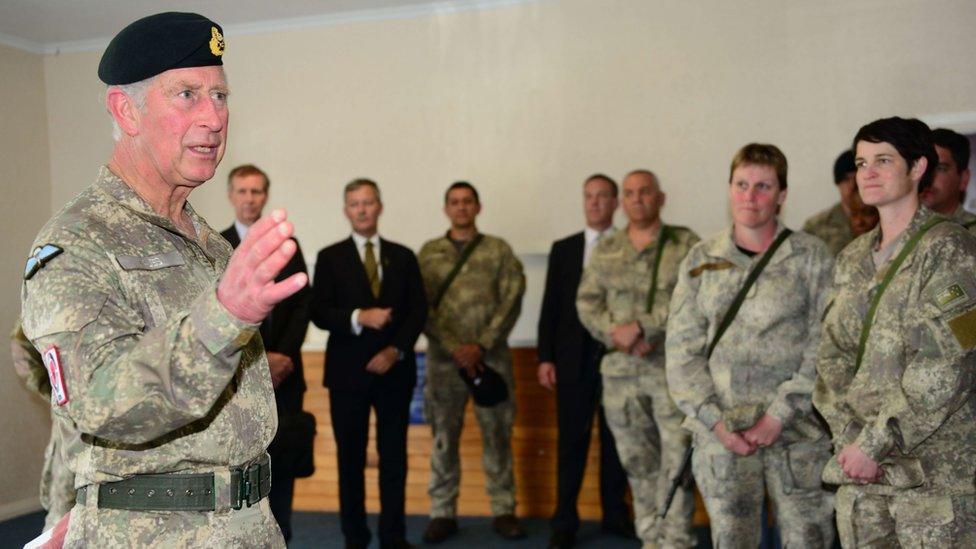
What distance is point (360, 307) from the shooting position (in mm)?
5039

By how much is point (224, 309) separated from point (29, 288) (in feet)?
1.16

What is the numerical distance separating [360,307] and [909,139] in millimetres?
2909

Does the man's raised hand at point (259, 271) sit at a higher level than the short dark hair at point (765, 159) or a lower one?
lower

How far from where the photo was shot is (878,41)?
18.2 ft

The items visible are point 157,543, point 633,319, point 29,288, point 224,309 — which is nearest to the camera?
point 224,309

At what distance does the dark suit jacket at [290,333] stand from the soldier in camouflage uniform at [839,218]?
8.73 ft

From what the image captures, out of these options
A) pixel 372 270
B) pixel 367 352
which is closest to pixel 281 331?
pixel 367 352

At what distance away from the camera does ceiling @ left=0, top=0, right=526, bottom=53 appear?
20.1 ft

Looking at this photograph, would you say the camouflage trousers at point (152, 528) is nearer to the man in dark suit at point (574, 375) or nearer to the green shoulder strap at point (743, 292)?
the green shoulder strap at point (743, 292)

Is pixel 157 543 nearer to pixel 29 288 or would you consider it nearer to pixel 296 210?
pixel 29 288

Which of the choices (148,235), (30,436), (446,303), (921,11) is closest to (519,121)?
(446,303)

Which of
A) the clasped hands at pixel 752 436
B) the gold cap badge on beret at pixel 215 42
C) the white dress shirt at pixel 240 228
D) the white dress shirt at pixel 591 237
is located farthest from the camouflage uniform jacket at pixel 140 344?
the white dress shirt at pixel 591 237

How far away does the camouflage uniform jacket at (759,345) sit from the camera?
3.29 metres

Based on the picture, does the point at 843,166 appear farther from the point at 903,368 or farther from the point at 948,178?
the point at 903,368
